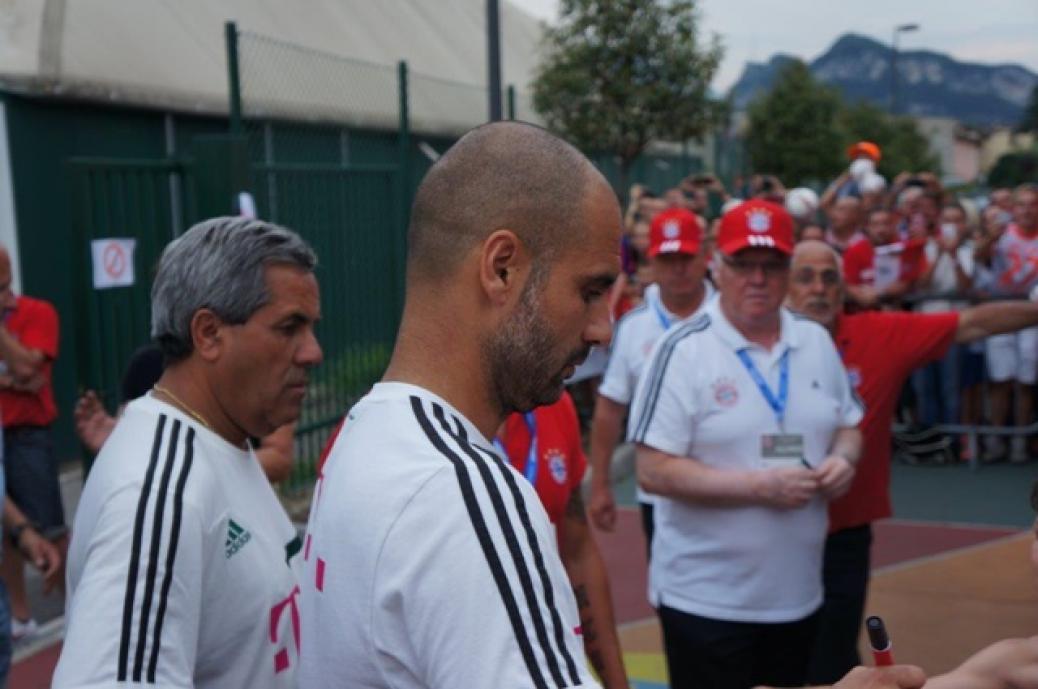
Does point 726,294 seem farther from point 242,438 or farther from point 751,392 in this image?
point 242,438

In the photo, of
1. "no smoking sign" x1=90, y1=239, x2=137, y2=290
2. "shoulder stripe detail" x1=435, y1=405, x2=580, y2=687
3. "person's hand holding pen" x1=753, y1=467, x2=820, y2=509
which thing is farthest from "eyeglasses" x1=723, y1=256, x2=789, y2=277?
"no smoking sign" x1=90, y1=239, x2=137, y2=290

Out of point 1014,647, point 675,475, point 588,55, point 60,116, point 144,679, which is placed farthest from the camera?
point 588,55

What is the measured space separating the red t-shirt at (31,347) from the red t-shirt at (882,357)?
414 cm

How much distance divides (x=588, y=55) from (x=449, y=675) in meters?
15.0

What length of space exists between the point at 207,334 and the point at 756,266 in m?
2.16

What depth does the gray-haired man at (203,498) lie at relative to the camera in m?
1.94

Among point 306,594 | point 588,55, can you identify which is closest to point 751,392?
point 306,594

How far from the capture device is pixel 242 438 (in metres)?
2.50

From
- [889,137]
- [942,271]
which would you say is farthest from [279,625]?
[889,137]

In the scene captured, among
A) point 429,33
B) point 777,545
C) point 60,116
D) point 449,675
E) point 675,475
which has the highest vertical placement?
point 429,33

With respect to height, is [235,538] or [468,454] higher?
[468,454]

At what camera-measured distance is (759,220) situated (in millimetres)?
4086

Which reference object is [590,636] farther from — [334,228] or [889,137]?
[889,137]

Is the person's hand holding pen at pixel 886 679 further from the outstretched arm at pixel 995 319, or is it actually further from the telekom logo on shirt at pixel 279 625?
the outstretched arm at pixel 995 319
